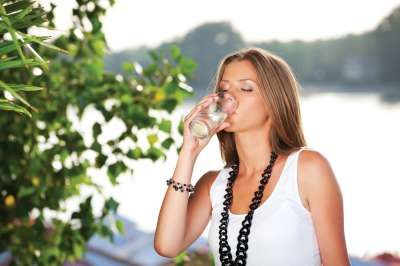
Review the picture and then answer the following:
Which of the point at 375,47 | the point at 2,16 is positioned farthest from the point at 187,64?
the point at 375,47

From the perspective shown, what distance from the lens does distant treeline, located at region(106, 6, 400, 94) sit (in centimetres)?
746

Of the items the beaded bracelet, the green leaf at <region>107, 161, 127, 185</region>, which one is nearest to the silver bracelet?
the beaded bracelet

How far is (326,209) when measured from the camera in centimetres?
139

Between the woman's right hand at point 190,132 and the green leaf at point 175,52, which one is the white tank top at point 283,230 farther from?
the green leaf at point 175,52

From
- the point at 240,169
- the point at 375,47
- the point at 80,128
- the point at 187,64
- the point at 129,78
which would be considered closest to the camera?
the point at 240,169

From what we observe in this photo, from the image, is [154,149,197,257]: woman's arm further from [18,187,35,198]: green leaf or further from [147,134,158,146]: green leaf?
[18,187,35,198]: green leaf

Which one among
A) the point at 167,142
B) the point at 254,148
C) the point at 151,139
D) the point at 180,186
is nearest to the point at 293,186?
the point at 254,148

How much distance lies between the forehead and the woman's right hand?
0.06 m

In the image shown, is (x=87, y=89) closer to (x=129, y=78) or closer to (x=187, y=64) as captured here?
(x=129, y=78)

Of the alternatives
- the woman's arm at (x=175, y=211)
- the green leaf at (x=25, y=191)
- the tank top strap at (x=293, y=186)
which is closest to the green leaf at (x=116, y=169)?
the green leaf at (x=25, y=191)

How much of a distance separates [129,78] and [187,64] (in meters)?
0.26

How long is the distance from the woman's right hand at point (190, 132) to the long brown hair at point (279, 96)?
4.7 inches

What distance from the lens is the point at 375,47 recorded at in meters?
7.96

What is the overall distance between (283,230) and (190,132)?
1.08 ft
